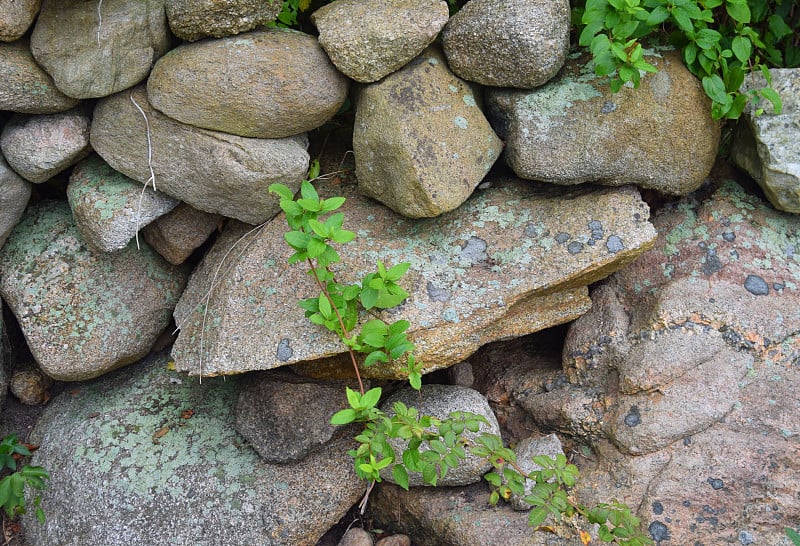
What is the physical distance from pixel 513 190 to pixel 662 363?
81 centimetres

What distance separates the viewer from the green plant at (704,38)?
2.18 metres

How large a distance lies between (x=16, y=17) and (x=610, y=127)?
1.98 m

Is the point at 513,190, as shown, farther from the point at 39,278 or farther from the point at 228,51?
the point at 39,278

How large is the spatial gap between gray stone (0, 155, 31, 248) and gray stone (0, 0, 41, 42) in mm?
461

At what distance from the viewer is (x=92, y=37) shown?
231 centimetres

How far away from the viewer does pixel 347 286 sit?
7.54 feet

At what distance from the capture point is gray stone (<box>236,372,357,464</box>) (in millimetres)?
2562

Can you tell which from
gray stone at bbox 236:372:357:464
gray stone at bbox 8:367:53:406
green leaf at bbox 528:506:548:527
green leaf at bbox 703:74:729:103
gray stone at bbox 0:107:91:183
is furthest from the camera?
gray stone at bbox 8:367:53:406

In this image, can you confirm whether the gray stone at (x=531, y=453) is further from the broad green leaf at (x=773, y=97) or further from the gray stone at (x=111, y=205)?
the gray stone at (x=111, y=205)

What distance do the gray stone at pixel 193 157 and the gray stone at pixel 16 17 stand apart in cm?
33

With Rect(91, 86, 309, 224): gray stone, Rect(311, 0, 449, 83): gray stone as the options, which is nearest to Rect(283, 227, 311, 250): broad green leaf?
Rect(91, 86, 309, 224): gray stone

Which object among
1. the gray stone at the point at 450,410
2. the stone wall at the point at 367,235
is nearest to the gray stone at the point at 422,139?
the stone wall at the point at 367,235

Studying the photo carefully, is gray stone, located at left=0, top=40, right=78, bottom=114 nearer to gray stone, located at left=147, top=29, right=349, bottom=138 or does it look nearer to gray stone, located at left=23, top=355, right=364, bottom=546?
gray stone, located at left=147, top=29, right=349, bottom=138

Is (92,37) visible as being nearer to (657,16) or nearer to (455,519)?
(657,16)
